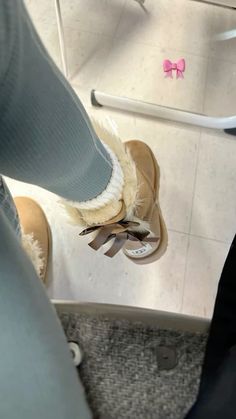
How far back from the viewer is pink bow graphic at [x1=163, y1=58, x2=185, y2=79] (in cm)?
115

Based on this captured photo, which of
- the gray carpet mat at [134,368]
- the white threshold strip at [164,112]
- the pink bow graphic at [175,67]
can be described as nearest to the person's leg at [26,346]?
the gray carpet mat at [134,368]

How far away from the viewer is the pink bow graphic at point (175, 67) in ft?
3.78

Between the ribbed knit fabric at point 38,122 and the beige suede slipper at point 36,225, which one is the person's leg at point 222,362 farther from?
the beige suede slipper at point 36,225

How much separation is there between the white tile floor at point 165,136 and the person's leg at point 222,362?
258mm

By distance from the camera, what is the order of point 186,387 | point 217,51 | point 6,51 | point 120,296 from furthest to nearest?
point 217,51
point 120,296
point 186,387
point 6,51

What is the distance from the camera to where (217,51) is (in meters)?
1.19

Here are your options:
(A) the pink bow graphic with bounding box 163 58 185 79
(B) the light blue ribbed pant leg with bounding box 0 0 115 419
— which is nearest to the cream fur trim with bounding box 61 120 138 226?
(B) the light blue ribbed pant leg with bounding box 0 0 115 419

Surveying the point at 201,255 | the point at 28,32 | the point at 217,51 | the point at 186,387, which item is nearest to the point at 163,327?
the point at 186,387

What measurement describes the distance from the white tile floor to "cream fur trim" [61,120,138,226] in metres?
0.33

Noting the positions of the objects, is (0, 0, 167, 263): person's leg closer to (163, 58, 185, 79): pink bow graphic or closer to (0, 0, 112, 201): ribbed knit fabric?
(0, 0, 112, 201): ribbed knit fabric

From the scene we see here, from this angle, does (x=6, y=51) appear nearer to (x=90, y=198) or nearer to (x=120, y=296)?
(x=90, y=198)

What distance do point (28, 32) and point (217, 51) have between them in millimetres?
964

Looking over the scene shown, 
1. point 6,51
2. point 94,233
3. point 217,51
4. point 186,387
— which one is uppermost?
point 6,51

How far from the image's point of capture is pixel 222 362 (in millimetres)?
615
